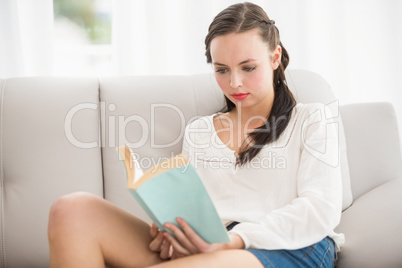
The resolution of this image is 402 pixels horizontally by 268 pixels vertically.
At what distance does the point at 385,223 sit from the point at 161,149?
76 cm

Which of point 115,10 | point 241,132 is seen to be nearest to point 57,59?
point 115,10

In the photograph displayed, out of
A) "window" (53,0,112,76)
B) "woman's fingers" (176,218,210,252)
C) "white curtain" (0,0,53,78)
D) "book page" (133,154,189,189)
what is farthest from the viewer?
"window" (53,0,112,76)

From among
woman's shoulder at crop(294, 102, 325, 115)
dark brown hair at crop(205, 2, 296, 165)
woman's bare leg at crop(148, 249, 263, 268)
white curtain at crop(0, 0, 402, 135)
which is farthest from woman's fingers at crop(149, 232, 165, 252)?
white curtain at crop(0, 0, 402, 135)

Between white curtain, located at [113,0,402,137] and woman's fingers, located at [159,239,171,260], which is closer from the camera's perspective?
woman's fingers, located at [159,239,171,260]

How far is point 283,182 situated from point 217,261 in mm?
404

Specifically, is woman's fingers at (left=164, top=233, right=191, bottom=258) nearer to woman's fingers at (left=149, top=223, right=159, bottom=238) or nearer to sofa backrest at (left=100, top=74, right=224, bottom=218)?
woman's fingers at (left=149, top=223, right=159, bottom=238)

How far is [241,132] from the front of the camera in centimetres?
146

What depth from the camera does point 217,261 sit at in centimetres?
95

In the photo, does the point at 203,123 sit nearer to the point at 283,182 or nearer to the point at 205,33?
the point at 283,182

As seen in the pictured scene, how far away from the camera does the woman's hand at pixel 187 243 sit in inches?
37.3

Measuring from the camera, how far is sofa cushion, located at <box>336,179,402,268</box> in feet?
3.91

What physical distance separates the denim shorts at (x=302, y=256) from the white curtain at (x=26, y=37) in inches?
56.6

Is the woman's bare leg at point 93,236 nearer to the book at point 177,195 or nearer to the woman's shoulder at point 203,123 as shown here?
the book at point 177,195

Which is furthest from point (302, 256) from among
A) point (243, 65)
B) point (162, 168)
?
point (243, 65)
